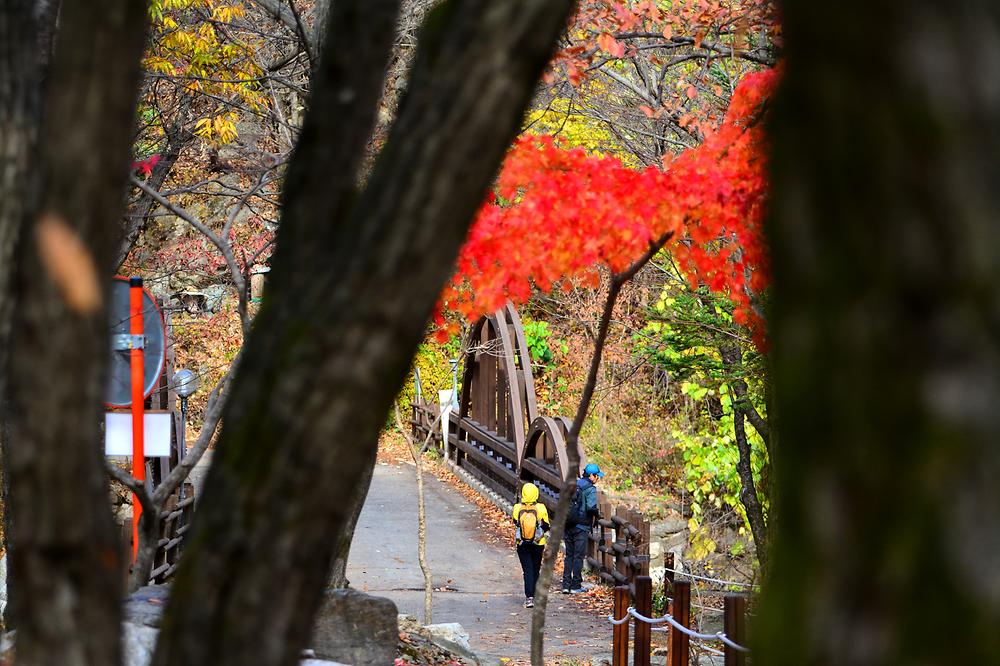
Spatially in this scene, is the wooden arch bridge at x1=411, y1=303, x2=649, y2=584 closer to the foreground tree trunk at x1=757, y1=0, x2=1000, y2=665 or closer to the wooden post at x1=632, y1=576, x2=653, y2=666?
the wooden post at x1=632, y1=576, x2=653, y2=666

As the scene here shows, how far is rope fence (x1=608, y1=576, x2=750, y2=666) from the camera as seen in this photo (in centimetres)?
699

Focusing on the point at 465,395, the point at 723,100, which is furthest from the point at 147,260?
the point at 465,395

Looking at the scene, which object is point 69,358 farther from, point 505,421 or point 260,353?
point 505,421

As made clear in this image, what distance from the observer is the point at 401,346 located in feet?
6.57

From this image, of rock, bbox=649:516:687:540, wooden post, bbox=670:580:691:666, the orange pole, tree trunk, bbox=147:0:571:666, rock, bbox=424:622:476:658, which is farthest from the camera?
rock, bbox=649:516:687:540

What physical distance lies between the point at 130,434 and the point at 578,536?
8379mm

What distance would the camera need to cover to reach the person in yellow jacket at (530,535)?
1275 cm

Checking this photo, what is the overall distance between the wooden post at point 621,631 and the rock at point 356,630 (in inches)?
99.2

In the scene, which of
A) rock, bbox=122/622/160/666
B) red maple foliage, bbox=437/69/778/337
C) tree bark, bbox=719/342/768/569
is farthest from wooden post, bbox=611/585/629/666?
rock, bbox=122/622/160/666

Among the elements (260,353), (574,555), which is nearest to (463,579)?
(574,555)

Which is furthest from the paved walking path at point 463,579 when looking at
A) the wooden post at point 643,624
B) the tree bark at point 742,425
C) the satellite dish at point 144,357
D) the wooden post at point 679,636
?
the satellite dish at point 144,357

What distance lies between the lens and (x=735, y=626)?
7.01m

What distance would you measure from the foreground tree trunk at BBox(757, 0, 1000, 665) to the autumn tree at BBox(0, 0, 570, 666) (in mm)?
786

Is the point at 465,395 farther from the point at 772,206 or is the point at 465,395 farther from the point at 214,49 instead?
the point at 772,206
